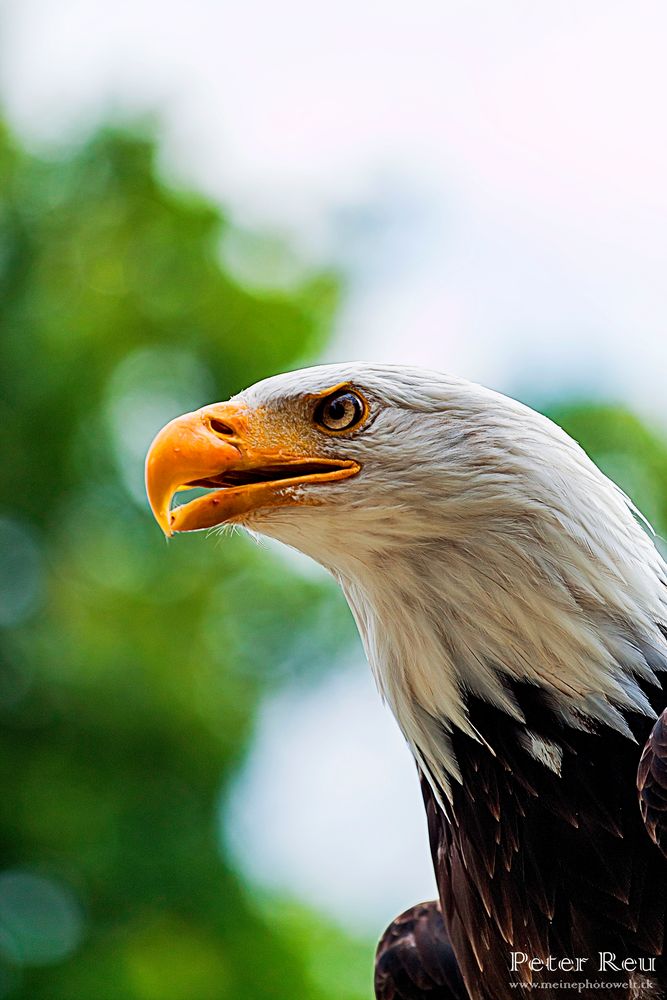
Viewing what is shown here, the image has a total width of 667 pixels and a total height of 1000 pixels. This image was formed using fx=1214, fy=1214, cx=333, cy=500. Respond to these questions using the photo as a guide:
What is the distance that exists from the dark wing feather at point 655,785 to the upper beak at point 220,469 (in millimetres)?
444

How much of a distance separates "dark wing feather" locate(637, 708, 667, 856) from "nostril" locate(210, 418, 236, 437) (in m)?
0.58

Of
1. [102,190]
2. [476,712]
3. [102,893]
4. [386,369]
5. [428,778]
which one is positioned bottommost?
[102,893]

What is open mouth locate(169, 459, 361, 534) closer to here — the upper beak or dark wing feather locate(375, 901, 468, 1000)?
the upper beak

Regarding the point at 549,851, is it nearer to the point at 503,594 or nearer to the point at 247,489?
the point at 503,594

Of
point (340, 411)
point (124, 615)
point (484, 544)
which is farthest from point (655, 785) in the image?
point (124, 615)

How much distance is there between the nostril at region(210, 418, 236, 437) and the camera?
1.41 meters

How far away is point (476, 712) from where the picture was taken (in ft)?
4.78

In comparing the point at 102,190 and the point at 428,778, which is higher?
the point at 102,190

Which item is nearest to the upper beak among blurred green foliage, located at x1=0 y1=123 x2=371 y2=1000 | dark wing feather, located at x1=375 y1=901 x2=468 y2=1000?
dark wing feather, located at x1=375 y1=901 x2=468 y2=1000

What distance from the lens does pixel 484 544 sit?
1385 millimetres

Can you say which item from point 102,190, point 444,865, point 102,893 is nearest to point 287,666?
point 102,893

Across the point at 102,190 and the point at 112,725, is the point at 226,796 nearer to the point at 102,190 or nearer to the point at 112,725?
the point at 112,725

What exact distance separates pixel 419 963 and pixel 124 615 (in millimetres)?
→ 3380

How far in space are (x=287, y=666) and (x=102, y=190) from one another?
2.36 meters
